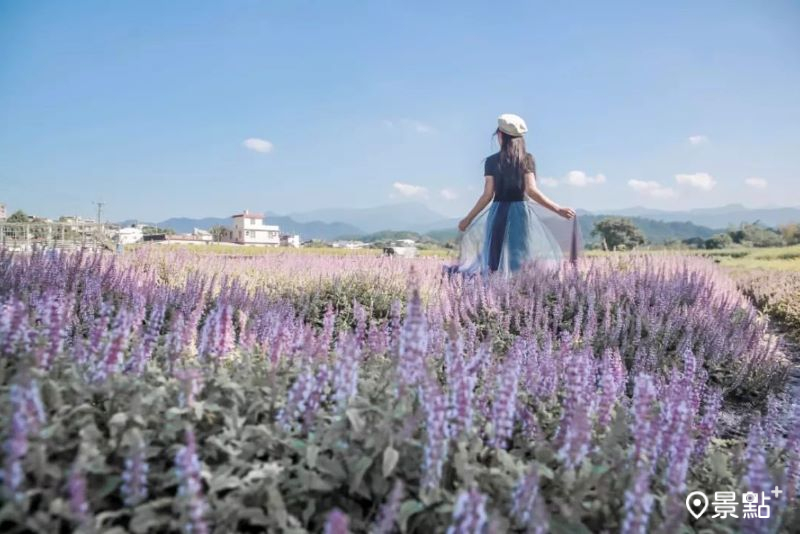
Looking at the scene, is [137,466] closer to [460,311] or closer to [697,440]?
[697,440]

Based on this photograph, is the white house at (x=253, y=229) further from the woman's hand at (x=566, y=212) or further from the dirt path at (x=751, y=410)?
the dirt path at (x=751, y=410)

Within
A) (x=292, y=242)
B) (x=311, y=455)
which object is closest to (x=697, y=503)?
(x=311, y=455)

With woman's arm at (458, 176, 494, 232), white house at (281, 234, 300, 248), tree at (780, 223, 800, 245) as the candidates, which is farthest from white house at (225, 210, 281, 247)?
woman's arm at (458, 176, 494, 232)

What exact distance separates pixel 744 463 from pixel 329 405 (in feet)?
5.62

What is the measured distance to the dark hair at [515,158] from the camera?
24.3ft

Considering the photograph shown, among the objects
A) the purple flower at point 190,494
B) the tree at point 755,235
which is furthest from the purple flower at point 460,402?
the tree at point 755,235

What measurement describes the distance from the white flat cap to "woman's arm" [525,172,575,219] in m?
0.61

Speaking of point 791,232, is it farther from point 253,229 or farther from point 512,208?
point 253,229

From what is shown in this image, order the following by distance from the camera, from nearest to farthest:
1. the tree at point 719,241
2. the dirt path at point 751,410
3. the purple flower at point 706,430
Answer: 1. the purple flower at point 706,430
2. the dirt path at point 751,410
3. the tree at point 719,241

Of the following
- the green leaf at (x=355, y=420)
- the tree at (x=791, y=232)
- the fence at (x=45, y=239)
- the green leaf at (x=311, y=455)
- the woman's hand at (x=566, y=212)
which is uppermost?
the tree at (x=791, y=232)

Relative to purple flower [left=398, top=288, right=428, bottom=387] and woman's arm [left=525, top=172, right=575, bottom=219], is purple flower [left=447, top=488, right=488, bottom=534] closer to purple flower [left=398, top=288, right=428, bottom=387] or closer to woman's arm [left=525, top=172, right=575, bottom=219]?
purple flower [left=398, top=288, right=428, bottom=387]

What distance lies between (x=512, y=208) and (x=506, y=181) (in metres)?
→ 0.40

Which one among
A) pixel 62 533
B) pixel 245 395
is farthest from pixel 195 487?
pixel 245 395

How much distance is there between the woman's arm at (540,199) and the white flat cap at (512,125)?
0.61 metres
